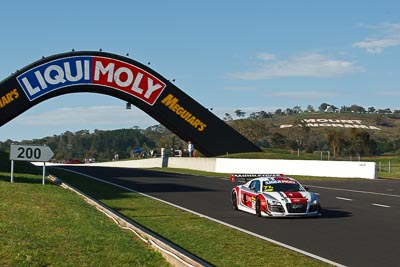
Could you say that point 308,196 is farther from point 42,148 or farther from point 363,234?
point 42,148

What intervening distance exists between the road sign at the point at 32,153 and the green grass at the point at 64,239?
25.1 ft

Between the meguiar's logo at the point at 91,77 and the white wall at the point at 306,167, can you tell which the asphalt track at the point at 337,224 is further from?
the meguiar's logo at the point at 91,77

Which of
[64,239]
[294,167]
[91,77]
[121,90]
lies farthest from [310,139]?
[64,239]

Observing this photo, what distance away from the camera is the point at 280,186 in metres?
18.5

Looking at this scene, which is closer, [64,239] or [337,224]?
[64,239]

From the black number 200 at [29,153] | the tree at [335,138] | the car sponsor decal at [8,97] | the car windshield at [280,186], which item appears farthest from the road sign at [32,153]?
the tree at [335,138]

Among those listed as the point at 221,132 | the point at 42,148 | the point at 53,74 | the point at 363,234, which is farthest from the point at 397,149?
the point at 363,234

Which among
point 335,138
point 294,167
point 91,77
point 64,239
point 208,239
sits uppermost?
point 91,77

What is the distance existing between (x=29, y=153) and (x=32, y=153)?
13 centimetres

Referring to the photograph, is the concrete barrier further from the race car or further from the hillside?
the race car

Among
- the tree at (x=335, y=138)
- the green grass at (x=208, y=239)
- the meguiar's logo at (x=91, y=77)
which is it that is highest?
the meguiar's logo at (x=91, y=77)

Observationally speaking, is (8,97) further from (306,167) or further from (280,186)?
(280,186)

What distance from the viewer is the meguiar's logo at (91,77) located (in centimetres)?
4747

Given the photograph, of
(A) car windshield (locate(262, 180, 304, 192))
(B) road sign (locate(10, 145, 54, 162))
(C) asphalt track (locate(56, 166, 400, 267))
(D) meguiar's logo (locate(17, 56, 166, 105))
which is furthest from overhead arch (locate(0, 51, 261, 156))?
(A) car windshield (locate(262, 180, 304, 192))
